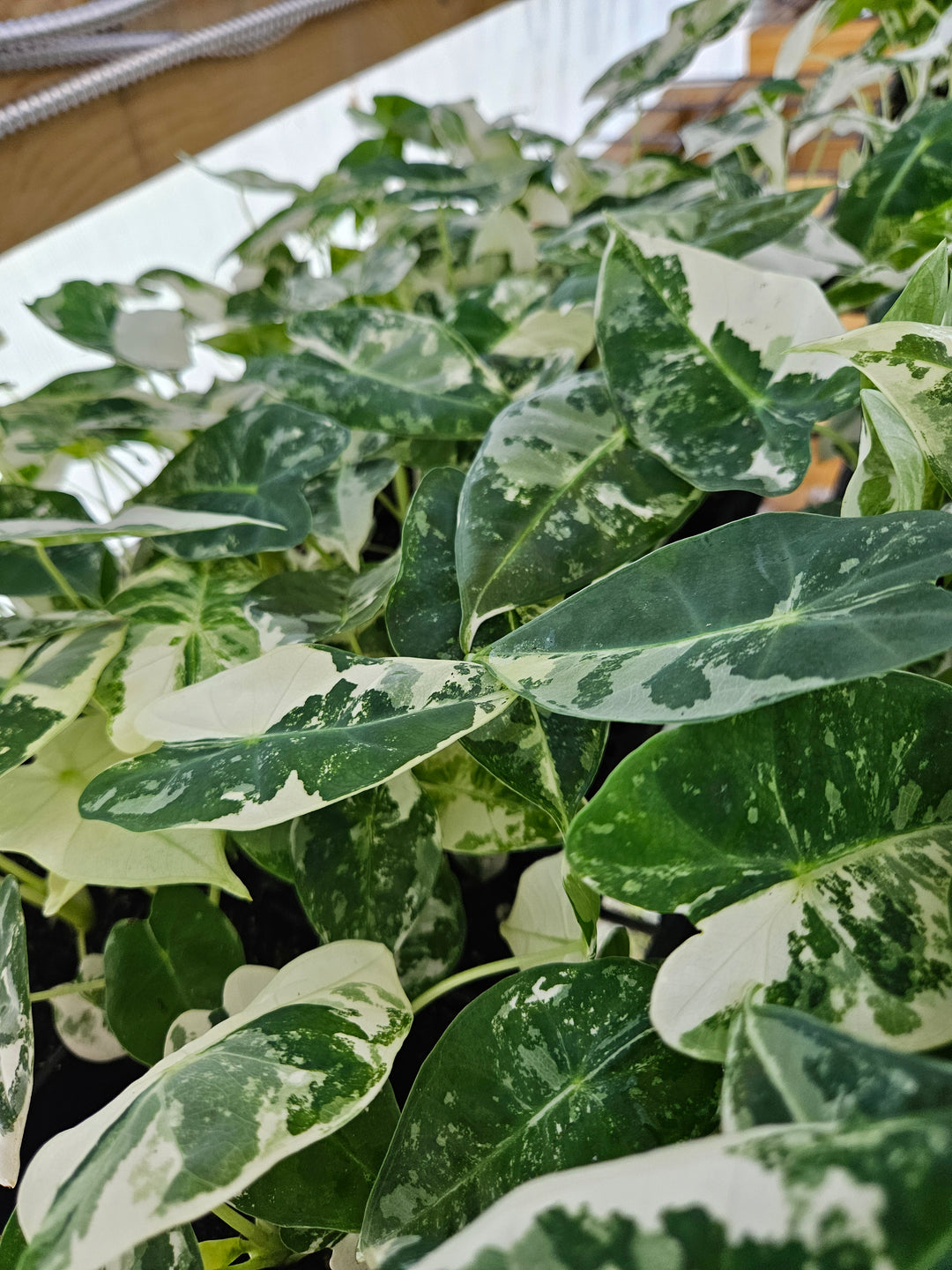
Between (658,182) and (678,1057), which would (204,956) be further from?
(658,182)

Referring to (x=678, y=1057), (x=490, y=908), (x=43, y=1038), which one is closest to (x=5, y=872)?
(x=43, y=1038)

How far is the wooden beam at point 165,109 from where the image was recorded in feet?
2.17

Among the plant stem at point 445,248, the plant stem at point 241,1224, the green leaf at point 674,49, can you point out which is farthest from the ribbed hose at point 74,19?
the plant stem at point 241,1224

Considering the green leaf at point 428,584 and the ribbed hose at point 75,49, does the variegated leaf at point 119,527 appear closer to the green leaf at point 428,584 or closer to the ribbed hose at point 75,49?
the green leaf at point 428,584

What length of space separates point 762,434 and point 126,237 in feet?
4.01

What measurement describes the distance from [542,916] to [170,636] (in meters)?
0.22

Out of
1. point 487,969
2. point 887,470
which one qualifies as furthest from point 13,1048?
point 887,470

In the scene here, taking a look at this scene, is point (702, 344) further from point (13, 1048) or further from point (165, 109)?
point (165, 109)

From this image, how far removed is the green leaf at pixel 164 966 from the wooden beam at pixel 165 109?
541 millimetres

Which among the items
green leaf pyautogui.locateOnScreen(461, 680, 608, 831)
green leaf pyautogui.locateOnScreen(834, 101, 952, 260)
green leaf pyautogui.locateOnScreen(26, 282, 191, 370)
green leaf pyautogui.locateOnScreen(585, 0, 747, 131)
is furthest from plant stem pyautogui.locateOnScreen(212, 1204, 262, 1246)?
green leaf pyautogui.locateOnScreen(585, 0, 747, 131)

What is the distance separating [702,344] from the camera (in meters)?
0.39

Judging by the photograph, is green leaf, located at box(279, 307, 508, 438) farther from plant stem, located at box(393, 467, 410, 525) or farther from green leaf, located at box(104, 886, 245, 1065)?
green leaf, located at box(104, 886, 245, 1065)

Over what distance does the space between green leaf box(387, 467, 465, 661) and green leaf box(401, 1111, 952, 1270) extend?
0.73 ft

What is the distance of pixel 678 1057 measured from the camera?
27 cm
